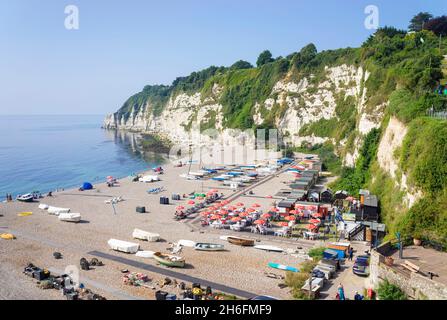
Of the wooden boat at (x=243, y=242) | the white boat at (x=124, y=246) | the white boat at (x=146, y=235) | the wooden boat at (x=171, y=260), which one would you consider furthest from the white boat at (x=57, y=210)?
the wooden boat at (x=243, y=242)

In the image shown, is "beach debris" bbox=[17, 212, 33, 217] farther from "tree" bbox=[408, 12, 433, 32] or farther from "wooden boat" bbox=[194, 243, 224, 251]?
"tree" bbox=[408, 12, 433, 32]

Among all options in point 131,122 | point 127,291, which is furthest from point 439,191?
point 131,122

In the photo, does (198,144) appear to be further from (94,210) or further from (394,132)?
(394,132)

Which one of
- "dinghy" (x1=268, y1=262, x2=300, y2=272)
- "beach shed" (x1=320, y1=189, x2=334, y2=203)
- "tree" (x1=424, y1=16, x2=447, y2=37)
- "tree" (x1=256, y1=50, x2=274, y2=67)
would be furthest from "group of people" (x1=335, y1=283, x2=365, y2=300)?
"tree" (x1=256, y1=50, x2=274, y2=67)

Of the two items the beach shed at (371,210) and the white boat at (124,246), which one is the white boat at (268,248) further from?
the white boat at (124,246)

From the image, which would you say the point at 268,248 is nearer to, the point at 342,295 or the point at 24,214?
the point at 342,295
